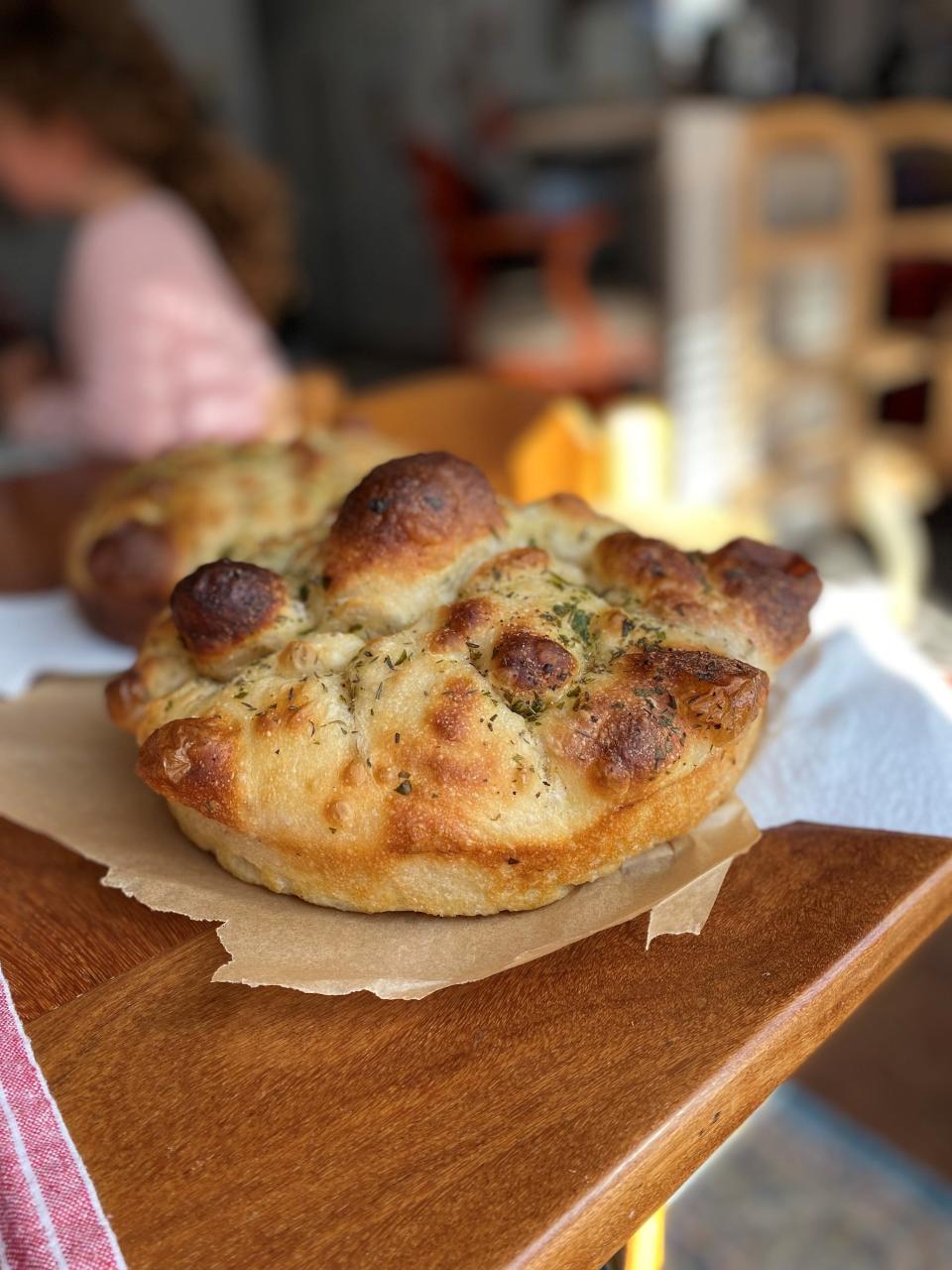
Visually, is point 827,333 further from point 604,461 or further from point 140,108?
point 604,461

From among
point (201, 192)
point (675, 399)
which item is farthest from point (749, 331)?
point (201, 192)

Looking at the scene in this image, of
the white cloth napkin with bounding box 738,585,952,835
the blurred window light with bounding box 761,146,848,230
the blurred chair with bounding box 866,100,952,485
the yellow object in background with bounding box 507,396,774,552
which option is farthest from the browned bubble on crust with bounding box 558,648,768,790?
the blurred window light with bounding box 761,146,848,230

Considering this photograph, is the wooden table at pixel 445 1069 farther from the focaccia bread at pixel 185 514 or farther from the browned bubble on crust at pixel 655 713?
the focaccia bread at pixel 185 514

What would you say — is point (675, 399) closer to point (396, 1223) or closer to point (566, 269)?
point (566, 269)

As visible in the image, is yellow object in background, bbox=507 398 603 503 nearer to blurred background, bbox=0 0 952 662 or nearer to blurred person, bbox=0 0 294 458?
blurred background, bbox=0 0 952 662

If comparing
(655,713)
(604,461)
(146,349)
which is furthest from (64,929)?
(146,349)
